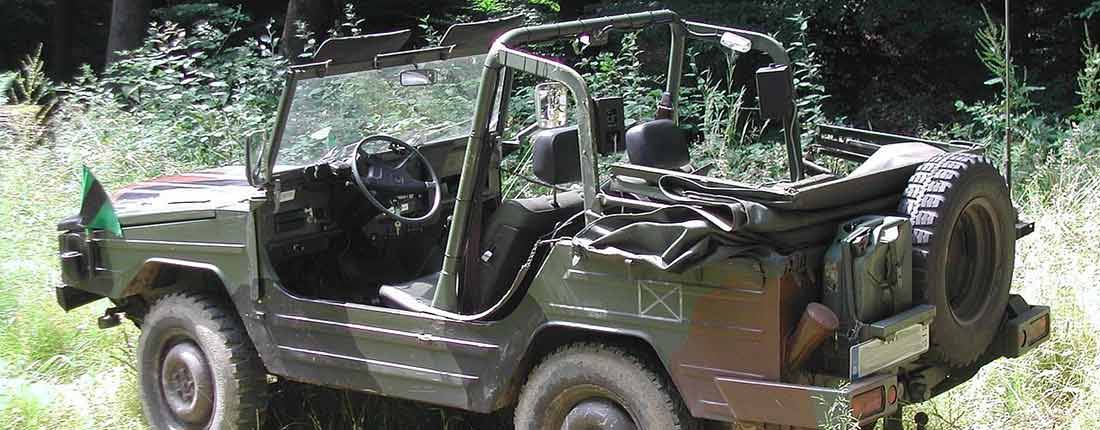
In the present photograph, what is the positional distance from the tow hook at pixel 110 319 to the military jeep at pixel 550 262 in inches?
0.5

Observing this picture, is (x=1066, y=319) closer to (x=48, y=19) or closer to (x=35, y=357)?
(x=35, y=357)

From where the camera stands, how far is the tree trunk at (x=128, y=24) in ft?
45.3

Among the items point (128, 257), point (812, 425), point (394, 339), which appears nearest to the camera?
point (812, 425)

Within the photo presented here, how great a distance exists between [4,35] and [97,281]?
42.1 ft

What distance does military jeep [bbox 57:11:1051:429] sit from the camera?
12.9 feet

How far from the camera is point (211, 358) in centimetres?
547

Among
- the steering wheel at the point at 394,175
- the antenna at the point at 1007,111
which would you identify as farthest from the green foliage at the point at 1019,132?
the steering wheel at the point at 394,175

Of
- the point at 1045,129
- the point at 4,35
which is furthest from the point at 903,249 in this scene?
the point at 4,35

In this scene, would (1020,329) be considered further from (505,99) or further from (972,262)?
(505,99)

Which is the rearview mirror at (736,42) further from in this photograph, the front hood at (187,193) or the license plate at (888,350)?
the front hood at (187,193)

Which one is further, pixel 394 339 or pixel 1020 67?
pixel 1020 67

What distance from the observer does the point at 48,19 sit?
17734 millimetres

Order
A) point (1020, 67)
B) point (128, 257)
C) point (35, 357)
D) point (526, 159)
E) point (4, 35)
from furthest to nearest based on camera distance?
point (4, 35) < point (1020, 67) < point (526, 159) < point (35, 357) < point (128, 257)

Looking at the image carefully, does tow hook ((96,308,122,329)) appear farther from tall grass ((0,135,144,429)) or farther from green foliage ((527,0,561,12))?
green foliage ((527,0,561,12))
